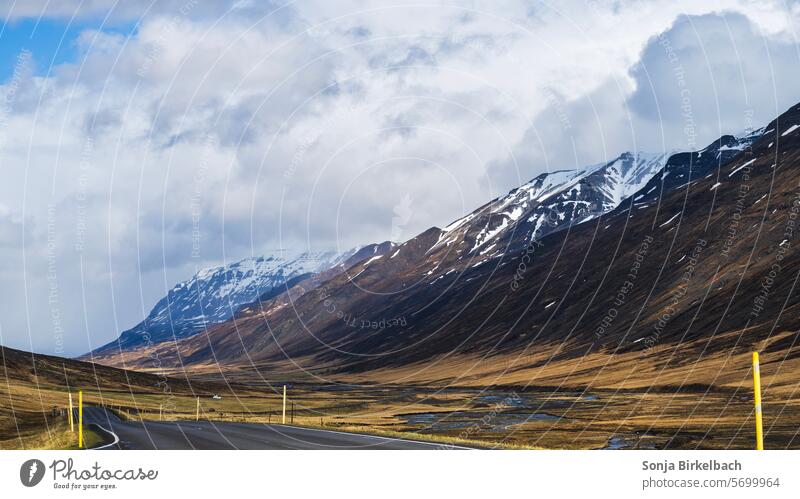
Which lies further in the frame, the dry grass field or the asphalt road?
the dry grass field

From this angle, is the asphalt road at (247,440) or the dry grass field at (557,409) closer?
the asphalt road at (247,440)

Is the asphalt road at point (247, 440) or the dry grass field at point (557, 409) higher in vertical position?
the dry grass field at point (557, 409)

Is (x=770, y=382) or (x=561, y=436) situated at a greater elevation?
(x=770, y=382)

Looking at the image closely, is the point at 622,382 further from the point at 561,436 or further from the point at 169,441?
the point at 169,441

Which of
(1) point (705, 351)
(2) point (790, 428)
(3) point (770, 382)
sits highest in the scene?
(1) point (705, 351)

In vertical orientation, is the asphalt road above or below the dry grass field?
below

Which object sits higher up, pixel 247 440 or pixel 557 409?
pixel 557 409

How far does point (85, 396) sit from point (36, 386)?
13597 millimetres

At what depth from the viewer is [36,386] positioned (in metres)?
167

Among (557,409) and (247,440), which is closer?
(247,440)
